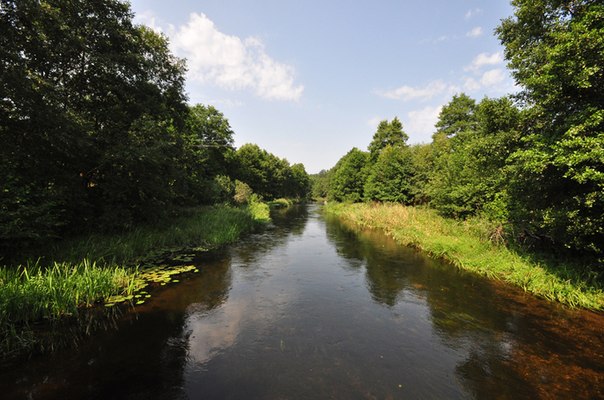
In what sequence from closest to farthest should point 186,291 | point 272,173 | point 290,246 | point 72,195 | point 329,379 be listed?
point 329,379, point 186,291, point 72,195, point 290,246, point 272,173

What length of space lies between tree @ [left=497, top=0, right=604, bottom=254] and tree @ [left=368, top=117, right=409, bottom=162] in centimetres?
4388

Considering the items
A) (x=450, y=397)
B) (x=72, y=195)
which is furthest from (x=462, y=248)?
(x=72, y=195)

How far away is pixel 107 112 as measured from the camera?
15398 millimetres

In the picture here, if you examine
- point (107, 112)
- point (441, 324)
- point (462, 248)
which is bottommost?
point (441, 324)

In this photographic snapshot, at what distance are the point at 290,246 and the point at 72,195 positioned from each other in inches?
518

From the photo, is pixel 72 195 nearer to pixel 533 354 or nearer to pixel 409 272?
pixel 409 272

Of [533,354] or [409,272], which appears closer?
[533,354]

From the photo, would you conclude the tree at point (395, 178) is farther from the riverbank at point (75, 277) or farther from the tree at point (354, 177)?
the riverbank at point (75, 277)

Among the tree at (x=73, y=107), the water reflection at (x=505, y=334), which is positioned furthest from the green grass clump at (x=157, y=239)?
the water reflection at (x=505, y=334)

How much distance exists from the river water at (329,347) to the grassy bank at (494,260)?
0.77 meters

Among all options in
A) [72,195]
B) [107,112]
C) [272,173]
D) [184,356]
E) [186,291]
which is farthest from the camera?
[272,173]

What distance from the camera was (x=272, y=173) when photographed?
7650 cm

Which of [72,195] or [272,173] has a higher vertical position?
[272,173]

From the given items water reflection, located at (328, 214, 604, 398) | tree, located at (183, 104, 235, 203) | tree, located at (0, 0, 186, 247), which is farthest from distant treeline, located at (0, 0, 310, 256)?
tree, located at (183, 104, 235, 203)
